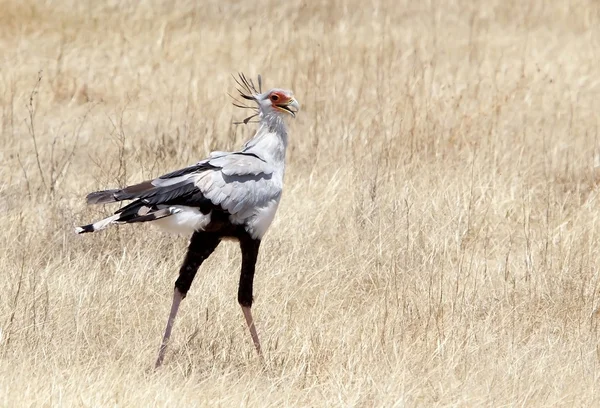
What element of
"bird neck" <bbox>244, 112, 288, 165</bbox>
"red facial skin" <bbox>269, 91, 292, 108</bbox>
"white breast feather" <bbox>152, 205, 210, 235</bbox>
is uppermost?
"red facial skin" <bbox>269, 91, 292, 108</bbox>

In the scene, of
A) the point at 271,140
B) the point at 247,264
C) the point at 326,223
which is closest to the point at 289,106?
the point at 271,140

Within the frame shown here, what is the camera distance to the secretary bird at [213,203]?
14.3 feet

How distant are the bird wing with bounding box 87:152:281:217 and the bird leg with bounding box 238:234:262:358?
0.49 feet

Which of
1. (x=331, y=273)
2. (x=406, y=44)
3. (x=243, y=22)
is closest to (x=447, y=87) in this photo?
(x=406, y=44)

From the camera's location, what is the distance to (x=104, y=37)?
1171cm

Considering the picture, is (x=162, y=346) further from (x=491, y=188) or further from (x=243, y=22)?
(x=243, y=22)

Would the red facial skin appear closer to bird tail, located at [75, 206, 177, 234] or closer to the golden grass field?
bird tail, located at [75, 206, 177, 234]

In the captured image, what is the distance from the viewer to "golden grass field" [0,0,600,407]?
170 inches

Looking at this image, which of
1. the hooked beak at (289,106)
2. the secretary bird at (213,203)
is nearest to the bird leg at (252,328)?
the secretary bird at (213,203)

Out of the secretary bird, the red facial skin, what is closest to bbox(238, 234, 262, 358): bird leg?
the secretary bird

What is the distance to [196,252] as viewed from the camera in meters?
4.53

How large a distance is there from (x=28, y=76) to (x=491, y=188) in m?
5.42

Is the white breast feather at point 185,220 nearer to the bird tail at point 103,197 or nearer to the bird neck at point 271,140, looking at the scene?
the bird tail at point 103,197

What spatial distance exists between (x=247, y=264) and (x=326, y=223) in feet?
6.19
